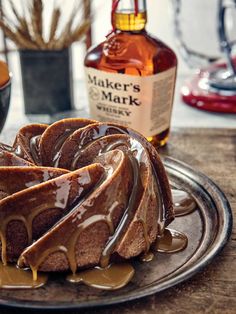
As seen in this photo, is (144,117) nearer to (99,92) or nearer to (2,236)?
(99,92)

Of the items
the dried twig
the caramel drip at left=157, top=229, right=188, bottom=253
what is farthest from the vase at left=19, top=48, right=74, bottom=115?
the caramel drip at left=157, top=229, right=188, bottom=253

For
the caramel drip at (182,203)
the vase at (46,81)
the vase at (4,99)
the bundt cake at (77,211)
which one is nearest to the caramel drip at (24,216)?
the bundt cake at (77,211)

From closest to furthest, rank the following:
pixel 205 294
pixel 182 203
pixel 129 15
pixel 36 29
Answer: pixel 205 294, pixel 182 203, pixel 129 15, pixel 36 29

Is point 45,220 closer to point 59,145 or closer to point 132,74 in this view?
point 59,145

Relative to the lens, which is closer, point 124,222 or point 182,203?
point 124,222

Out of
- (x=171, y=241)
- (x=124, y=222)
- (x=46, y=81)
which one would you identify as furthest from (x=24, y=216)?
(x=46, y=81)

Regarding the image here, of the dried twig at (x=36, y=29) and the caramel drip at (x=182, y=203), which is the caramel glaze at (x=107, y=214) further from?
the dried twig at (x=36, y=29)
